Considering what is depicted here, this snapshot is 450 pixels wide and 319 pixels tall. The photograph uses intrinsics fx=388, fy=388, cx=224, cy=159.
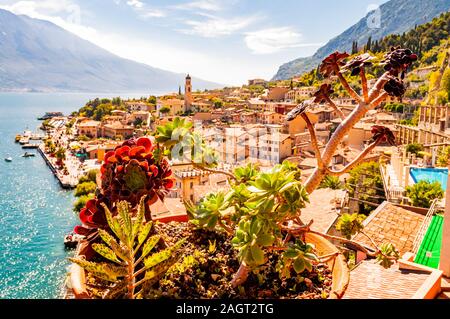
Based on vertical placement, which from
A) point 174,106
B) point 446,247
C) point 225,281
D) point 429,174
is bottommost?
point 429,174

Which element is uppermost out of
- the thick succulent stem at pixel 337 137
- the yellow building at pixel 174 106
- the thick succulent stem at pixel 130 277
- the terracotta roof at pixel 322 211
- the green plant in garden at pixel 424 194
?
the yellow building at pixel 174 106

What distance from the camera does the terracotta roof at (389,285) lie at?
5.41 feet

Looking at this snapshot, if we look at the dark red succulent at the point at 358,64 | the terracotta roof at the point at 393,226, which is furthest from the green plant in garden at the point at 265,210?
the terracotta roof at the point at 393,226

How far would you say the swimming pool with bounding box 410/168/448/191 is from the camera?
10.1 meters

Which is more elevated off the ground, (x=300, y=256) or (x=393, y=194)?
(x=300, y=256)

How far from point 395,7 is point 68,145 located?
59566 mm

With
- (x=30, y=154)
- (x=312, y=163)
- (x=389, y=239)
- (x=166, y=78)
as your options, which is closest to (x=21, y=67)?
(x=166, y=78)

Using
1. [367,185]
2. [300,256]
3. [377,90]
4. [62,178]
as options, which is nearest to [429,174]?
[367,185]

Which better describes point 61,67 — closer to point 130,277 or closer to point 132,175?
point 132,175

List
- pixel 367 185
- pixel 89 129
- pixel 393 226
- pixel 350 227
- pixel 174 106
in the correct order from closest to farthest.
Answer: pixel 350 227 → pixel 393 226 → pixel 367 185 → pixel 89 129 → pixel 174 106

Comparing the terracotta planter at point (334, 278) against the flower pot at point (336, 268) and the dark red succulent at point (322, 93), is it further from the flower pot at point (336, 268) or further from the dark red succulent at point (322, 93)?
the dark red succulent at point (322, 93)

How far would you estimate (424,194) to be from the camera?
25.7ft

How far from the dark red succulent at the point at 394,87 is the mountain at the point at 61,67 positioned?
6818 cm

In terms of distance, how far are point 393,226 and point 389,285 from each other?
5135 mm
